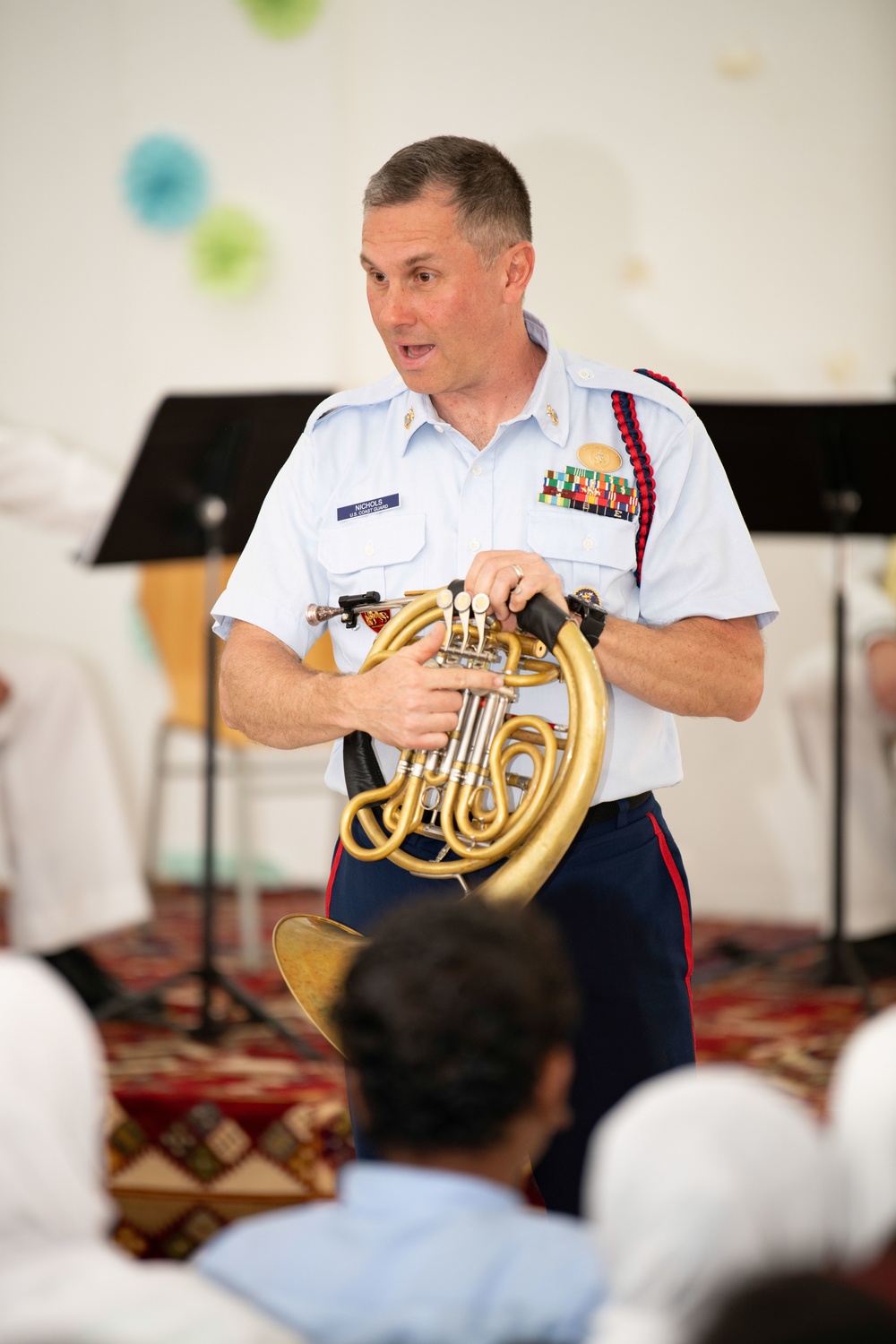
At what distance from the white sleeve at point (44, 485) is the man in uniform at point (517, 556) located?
2669 mm

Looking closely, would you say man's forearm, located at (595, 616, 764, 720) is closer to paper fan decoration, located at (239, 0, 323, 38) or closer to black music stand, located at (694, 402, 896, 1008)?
black music stand, located at (694, 402, 896, 1008)

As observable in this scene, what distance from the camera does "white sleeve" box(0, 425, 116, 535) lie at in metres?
4.31

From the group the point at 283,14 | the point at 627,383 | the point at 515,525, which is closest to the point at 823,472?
the point at 627,383

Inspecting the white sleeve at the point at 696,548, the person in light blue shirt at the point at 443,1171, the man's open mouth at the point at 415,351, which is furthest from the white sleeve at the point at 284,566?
the person in light blue shirt at the point at 443,1171

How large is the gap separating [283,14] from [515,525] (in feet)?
12.1

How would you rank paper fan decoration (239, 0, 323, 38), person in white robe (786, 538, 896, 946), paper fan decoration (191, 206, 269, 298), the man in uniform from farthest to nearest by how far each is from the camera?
paper fan decoration (191, 206, 269, 298), paper fan decoration (239, 0, 323, 38), person in white robe (786, 538, 896, 946), the man in uniform

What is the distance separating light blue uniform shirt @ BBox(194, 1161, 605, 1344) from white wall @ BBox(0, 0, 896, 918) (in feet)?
12.1

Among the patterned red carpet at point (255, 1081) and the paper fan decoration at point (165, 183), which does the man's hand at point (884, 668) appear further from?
the paper fan decoration at point (165, 183)

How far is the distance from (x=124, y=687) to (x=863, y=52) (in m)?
3.24

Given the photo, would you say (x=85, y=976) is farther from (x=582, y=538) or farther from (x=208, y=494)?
(x=582, y=538)

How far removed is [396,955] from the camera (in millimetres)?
1006

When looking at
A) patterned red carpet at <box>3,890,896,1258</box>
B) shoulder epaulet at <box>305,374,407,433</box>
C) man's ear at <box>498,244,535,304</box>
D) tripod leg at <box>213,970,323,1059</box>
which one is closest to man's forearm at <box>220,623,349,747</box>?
shoulder epaulet at <box>305,374,407,433</box>

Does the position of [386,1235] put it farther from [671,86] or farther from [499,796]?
[671,86]

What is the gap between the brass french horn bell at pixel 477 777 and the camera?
1.53m
